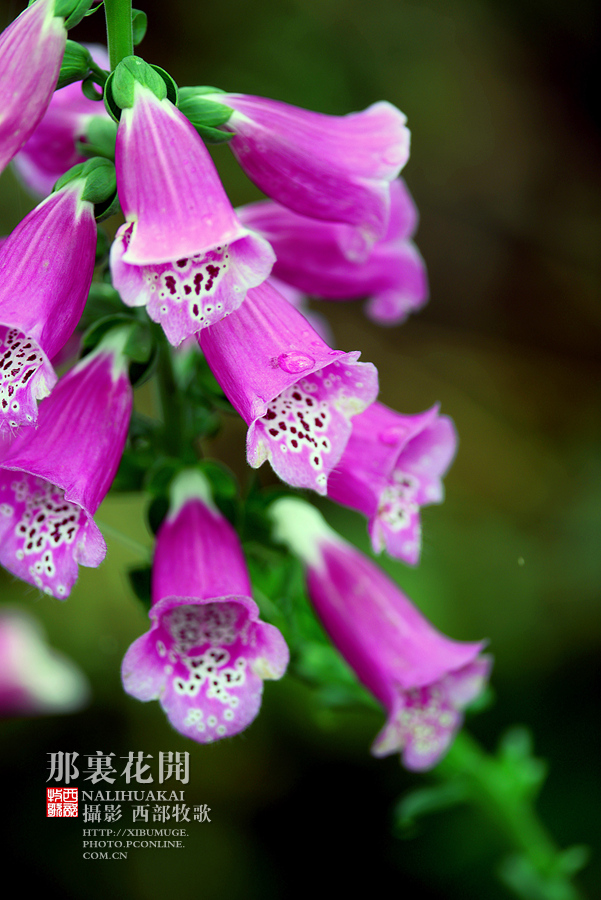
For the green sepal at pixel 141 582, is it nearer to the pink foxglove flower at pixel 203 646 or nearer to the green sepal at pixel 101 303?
the pink foxglove flower at pixel 203 646

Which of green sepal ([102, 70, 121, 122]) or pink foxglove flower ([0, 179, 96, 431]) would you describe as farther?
green sepal ([102, 70, 121, 122])

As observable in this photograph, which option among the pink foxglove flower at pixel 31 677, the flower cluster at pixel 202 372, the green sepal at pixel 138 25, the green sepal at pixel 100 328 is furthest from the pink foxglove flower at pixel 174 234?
the pink foxglove flower at pixel 31 677

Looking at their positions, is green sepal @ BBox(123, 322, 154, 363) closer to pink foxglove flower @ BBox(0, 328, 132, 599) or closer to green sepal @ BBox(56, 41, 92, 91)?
pink foxglove flower @ BBox(0, 328, 132, 599)

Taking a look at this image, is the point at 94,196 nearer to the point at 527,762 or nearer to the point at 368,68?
the point at 527,762

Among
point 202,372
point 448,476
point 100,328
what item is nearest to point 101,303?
point 100,328

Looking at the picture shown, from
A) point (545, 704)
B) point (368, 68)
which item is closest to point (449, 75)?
point (368, 68)

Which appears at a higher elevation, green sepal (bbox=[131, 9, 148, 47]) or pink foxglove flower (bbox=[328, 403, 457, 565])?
green sepal (bbox=[131, 9, 148, 47])

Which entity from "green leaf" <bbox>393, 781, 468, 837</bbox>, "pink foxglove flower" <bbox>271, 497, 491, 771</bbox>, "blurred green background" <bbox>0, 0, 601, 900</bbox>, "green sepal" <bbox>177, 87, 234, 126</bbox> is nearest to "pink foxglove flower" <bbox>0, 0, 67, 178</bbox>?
"green sepal" <bbox>177, 87, 234, 126</bbox>
